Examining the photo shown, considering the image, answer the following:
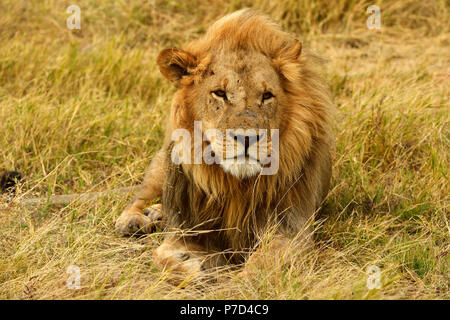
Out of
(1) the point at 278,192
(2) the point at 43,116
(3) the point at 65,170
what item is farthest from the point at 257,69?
(2) the point at 43,116

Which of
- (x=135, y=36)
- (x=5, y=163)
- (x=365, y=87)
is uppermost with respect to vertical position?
(x=135, y=36)

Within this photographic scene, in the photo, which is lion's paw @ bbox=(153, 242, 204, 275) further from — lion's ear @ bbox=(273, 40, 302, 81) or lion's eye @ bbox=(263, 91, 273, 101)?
lion's ear @ bbox=(273, 40, 302, 81)

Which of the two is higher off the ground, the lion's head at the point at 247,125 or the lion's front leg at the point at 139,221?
the lion's head at the point at 247,125

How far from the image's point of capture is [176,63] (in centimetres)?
392

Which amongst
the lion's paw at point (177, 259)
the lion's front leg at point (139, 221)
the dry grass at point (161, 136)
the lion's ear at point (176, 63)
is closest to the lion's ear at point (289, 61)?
the lion's ear at point (176, 63)

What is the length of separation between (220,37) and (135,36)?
4.32 meters

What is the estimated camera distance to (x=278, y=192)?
4020mm

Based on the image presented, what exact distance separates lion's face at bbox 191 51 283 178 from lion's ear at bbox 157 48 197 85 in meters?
0.12

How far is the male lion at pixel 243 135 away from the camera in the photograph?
3730 mm

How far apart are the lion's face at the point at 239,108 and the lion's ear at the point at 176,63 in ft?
0.40

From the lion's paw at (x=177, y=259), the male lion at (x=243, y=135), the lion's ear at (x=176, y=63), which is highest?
the lion's ear at (x=176, y=63)

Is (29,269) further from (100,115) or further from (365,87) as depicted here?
(365,87)

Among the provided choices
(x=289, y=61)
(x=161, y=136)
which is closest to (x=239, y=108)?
(x=289, y=61)

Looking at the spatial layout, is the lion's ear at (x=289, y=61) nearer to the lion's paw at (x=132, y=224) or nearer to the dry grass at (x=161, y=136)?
the dry grass at (x=161, y=136)
